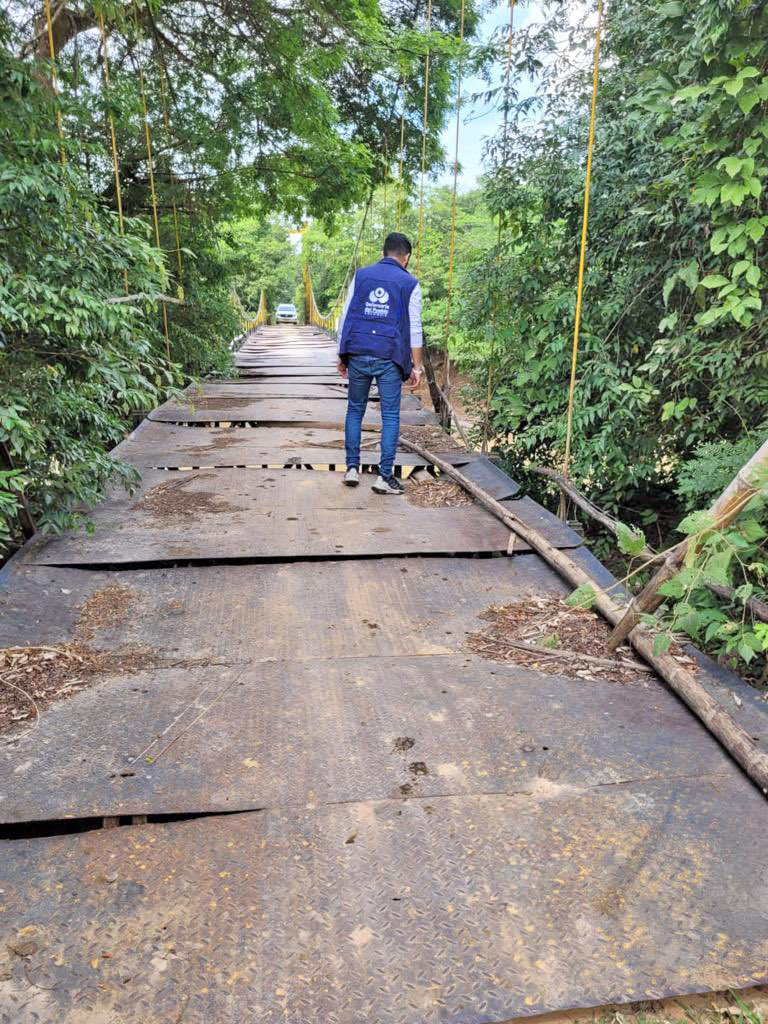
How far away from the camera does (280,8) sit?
6566mm

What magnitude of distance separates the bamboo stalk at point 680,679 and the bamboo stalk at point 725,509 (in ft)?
0.39

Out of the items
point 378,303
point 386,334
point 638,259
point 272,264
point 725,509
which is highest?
point 272,264

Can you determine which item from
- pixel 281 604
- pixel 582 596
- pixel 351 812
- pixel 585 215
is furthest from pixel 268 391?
pixel 351 812

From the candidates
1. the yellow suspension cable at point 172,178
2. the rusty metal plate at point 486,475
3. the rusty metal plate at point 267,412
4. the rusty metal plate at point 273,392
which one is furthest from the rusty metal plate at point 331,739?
the yellow suspension cable at point 172,178

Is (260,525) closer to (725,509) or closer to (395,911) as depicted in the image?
(725,509)

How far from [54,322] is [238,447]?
2.39 meters

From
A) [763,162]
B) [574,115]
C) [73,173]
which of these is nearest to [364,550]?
[73,173]

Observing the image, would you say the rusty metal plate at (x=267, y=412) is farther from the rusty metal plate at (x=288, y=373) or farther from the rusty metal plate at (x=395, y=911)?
the rusty metal plate at (x=395, y=911)

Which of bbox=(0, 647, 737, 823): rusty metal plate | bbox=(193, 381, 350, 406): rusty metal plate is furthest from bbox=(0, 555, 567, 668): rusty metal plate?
bbox=(193, 381, 350, 406): rusty metal plate

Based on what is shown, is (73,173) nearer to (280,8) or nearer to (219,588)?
(219,588)

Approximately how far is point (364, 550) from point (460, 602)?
53 centimetres

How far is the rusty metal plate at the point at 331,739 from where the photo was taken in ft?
4.42

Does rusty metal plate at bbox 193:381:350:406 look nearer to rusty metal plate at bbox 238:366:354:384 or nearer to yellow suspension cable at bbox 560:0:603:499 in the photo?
rusty metal plate at bbox 238:366:354:384

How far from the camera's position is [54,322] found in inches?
90.2
